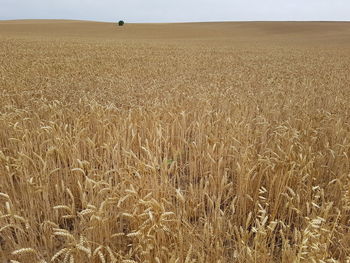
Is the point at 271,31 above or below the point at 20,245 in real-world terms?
above

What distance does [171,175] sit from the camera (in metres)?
3.14

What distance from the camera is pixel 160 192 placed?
2.15 m

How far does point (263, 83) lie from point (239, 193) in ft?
17.4

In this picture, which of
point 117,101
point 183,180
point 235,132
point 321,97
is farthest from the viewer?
point 321,97

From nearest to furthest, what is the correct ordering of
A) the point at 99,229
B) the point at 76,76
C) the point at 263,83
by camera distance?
the point at 99,229
the point at 263,83
the point at 76,76

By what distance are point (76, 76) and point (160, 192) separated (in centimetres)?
627

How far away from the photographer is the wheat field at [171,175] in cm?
164

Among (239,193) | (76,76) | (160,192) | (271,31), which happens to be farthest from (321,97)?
(271,31)

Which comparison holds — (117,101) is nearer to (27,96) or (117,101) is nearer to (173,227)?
(27,96)

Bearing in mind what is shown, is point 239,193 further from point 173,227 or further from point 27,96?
point 27,96

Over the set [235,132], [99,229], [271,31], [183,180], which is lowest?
[183,180]

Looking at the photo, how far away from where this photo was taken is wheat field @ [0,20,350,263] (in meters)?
1.64

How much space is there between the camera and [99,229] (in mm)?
1718

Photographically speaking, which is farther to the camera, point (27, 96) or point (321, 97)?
point (321, 97)
